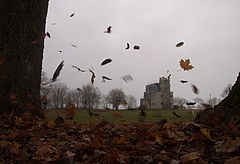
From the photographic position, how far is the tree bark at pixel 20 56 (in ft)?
16.7

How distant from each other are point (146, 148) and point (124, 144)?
273 millimetres

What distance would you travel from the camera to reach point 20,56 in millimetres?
5207

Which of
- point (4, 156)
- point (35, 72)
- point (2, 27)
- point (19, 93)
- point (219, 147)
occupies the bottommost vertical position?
point (4, 156)

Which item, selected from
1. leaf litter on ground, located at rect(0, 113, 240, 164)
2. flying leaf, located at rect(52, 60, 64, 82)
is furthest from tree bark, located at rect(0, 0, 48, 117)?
leaf litter on ground, located at rect(0, 113, 240, 164)

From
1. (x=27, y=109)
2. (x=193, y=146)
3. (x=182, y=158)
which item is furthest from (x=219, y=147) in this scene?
(x=27, y=109)

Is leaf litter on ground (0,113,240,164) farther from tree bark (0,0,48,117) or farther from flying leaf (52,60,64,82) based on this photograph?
tree bark (0,0,48,117)

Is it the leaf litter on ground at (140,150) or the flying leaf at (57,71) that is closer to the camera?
the leaf litter on ground at (140,150)

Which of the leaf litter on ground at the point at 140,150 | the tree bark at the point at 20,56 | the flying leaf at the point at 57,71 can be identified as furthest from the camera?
the tree bark at the point at 20,56

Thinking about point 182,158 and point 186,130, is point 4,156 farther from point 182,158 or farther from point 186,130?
point 186,130

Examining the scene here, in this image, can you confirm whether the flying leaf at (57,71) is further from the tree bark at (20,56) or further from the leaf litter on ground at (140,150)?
the leaf litter on ground at (140,150)

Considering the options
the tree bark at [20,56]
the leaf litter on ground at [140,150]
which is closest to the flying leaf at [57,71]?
the tree bark at [20,56]

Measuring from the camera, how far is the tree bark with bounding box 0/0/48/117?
16.7ft

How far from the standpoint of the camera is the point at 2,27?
5.18 m

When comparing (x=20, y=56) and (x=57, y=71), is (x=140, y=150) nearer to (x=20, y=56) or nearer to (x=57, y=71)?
(x=57, y=71)
